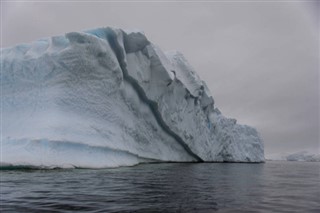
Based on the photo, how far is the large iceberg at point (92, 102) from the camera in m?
13.4

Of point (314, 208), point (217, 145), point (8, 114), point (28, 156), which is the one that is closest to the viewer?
point (314, 208)

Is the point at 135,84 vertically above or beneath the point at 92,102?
above

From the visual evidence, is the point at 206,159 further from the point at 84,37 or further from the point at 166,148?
the point at 84,37

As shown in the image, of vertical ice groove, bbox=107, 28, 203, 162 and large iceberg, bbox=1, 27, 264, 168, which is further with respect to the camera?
vertical ice groove, bbox=107, 28, 203, 162

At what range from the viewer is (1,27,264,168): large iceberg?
1336cm

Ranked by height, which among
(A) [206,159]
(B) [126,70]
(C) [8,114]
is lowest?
(A) [206,159]

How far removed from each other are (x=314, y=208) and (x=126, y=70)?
14.7 m

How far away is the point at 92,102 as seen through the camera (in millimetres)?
16234

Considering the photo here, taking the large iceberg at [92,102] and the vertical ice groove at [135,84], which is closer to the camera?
the large iceberg at [92,102]

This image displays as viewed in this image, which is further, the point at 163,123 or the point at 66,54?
the point at 163,123

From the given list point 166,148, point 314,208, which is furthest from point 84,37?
point 314,208

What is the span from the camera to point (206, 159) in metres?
28.4

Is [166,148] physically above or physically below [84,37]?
below

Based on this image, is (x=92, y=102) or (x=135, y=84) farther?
(x=135, y=84)
